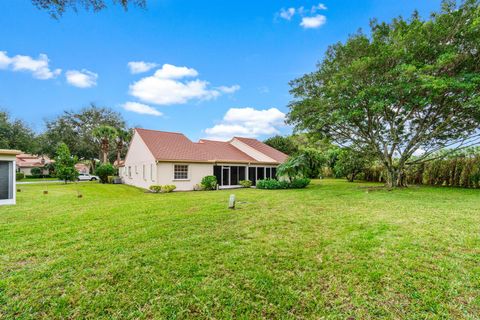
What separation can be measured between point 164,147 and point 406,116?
689 inches

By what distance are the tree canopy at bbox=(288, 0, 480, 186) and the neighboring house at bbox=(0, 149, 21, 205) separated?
590 inches

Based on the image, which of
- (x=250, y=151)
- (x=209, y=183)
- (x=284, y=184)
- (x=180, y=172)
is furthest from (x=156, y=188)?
(x=250, y=151)

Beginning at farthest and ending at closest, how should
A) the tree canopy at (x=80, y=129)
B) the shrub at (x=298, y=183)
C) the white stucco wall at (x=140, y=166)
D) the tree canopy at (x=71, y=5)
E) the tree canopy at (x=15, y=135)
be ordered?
the tree canopy at (x=80, y=129) → the tree canopy at (x=15, y=135) → the shrub at (x=298, y=183) → the white stucco wall at (x=140, y=166) → the tree canopy at (x=71, y=5)

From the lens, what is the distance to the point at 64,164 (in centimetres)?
1980

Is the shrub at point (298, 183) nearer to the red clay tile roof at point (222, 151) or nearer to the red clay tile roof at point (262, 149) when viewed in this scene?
the red clay tile roof at point (262, 149)

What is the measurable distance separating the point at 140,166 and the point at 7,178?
9.17 metres

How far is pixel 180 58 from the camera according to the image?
50.8ft

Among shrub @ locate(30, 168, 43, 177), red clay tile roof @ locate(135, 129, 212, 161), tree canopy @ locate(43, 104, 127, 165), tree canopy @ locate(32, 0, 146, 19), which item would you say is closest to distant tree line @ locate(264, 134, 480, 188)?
red clay tile roof @ locate(135, 129, 212, 161)

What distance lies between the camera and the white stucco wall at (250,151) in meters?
20.7

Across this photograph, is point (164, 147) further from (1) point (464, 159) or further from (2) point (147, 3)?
(1) point (464, 159)

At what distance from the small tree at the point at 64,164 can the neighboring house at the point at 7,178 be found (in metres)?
11.2

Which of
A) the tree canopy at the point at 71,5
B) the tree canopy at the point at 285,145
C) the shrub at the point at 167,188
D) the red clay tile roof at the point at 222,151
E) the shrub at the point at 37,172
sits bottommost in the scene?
the shrub at the point at 167,188

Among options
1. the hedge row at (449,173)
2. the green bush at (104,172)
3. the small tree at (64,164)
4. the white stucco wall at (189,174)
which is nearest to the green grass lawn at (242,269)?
the white stucco wall at (189,174)

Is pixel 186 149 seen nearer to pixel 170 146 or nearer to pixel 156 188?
pixel 170 146
